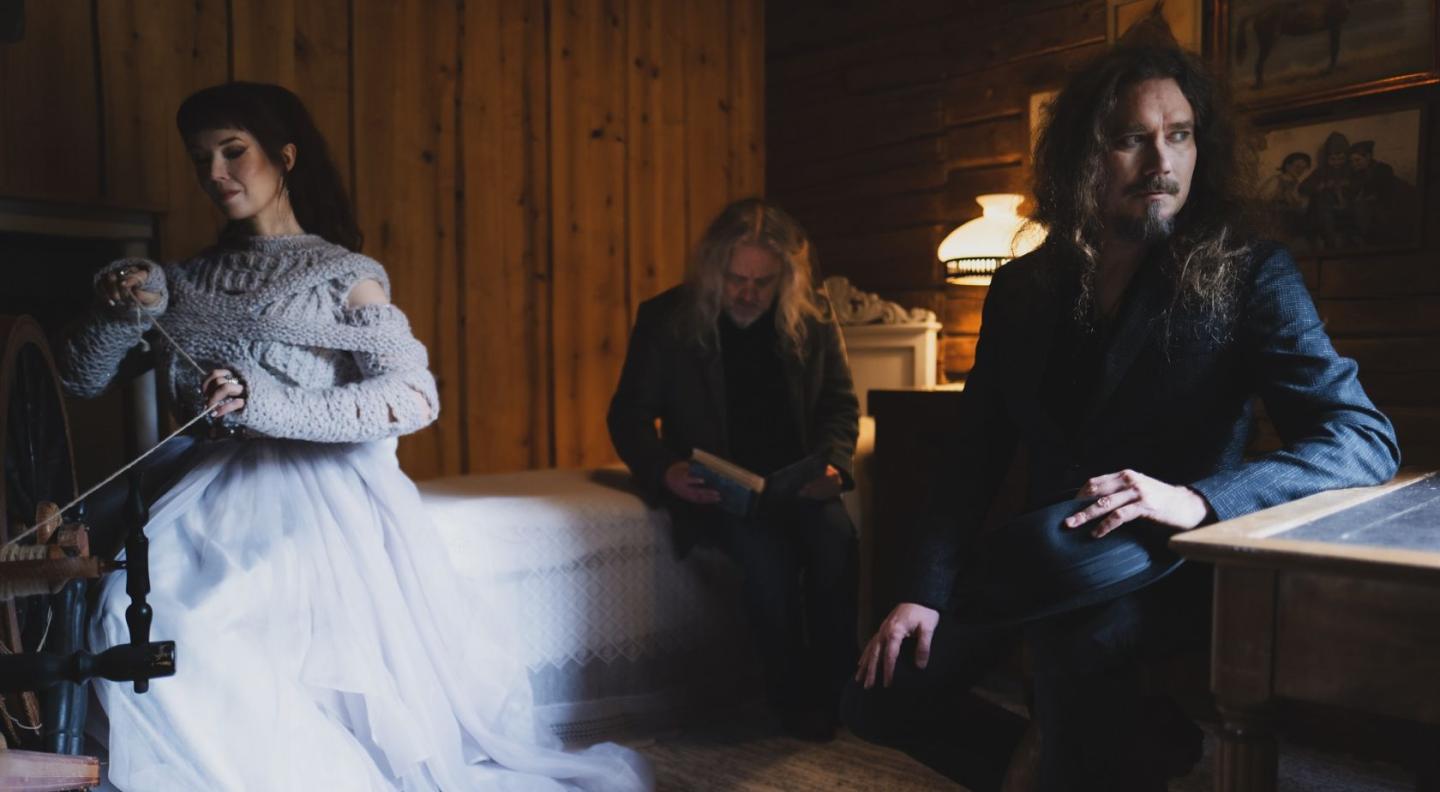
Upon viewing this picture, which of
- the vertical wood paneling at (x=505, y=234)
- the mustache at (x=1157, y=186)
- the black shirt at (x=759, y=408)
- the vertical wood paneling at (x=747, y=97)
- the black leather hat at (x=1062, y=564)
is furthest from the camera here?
the vertical wood paneling at (x=747, y=97)

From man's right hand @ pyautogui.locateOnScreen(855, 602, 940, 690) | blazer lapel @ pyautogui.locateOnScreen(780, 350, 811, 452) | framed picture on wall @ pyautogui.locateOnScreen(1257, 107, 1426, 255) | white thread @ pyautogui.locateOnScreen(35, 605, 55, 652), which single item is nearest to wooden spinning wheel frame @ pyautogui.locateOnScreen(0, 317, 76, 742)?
white thread @ pyautogui.locateOnScreen(35, 605, 55, 652)

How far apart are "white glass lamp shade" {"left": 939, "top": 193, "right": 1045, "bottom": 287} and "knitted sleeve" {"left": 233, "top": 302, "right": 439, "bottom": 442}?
1475 millimetres

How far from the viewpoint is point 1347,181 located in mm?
2385

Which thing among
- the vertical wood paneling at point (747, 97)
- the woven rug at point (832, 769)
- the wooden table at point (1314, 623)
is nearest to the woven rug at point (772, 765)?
the woven rug at point (832, 769)

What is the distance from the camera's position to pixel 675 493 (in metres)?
2.28

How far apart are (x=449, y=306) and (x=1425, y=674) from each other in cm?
248

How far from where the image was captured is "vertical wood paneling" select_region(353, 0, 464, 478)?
2732mm

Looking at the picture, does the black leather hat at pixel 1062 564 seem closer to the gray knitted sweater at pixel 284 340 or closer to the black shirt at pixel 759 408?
the gray knitted sweater at pixel 284 340

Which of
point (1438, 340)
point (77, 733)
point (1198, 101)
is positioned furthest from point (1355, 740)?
point (77, 733)

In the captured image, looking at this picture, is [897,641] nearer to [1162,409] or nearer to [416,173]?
[1162,409]

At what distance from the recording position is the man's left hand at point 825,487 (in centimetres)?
228

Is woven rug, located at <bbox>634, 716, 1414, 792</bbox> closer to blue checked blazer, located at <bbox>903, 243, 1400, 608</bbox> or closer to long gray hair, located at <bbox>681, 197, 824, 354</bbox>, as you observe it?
blue checked blazer, located at <bbox>903, 243, 1400, 608</bbox>

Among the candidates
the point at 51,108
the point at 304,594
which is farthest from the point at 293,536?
the point at 51,108

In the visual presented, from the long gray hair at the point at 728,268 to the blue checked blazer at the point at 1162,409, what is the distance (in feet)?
2.91
